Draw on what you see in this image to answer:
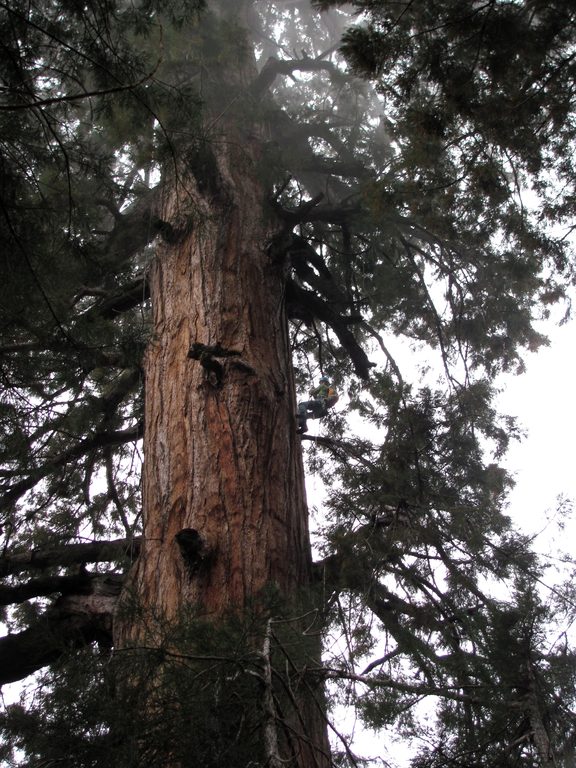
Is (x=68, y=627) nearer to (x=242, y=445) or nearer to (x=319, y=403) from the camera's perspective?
Result: (x=242, y=445)

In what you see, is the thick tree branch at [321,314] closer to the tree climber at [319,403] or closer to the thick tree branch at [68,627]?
the tree climber at [319,403]

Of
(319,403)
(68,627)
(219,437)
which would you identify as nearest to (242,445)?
(219,437)

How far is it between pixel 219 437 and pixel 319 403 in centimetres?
285

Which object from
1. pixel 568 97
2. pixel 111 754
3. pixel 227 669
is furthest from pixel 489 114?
pixel 111 754

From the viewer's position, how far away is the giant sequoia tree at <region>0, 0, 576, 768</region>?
2.20 m

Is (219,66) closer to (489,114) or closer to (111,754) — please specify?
(489,114)

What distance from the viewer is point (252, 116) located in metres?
6.83

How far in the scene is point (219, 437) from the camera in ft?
11.9

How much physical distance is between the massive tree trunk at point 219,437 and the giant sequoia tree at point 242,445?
0.02 m

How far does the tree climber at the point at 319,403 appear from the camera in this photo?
20.7 ft

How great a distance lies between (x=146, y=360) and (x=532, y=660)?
2.73 meters

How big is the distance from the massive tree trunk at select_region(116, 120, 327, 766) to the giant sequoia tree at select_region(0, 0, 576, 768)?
16mm

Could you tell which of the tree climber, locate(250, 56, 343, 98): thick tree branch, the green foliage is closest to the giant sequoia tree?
the green foliage

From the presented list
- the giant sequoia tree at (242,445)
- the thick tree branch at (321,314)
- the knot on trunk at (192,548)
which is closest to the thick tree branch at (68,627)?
the giant sequoia tree at (242,445)
